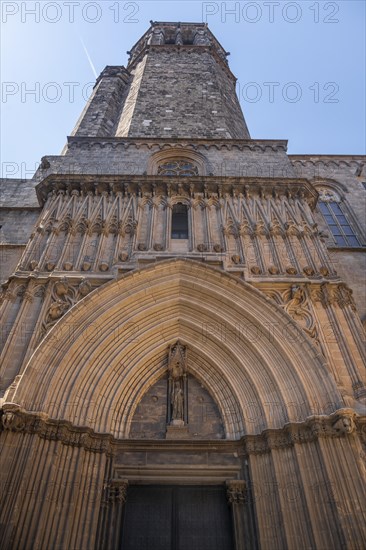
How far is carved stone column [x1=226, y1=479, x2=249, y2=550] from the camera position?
303 inches

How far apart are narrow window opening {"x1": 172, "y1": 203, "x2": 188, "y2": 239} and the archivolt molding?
2.04 metres

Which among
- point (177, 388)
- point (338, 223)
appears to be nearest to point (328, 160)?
point (338, 223)

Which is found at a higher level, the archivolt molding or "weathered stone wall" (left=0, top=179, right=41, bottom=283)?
"weathered stone wall" (left=0, top=179, right=41, bottom=283)

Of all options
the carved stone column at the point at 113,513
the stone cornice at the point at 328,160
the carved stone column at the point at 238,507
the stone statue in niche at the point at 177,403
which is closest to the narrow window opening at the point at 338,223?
the stone cornice at the point at 328,160

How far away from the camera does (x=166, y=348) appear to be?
34.4 feet

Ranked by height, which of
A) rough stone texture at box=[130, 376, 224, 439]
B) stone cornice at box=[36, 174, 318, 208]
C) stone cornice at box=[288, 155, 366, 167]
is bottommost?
rough stone texture at box=[130, 376, 224, 439]

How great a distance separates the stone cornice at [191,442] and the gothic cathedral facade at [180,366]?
3cm

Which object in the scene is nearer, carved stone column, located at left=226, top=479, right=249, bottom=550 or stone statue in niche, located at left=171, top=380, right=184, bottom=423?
carved stone column, located at left=226, top=479, right=249, bottom=550

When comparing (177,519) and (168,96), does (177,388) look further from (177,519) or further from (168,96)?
(168,96)

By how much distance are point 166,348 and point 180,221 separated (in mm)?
4613

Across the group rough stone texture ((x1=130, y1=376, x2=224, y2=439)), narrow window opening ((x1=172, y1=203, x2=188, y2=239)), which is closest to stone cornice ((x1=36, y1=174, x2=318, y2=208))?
narrow window opening ((x1=172, y1=203, x2=188, y2=239))

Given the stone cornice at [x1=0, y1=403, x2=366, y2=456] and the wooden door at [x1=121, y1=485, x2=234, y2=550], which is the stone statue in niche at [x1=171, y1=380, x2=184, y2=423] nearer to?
the stone cornice at [x1=0, y1=403, x2=366, y2=456]

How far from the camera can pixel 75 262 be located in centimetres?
1136

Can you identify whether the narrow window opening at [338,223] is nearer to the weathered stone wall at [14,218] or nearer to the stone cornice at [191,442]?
the stone cornice at [191,442]
